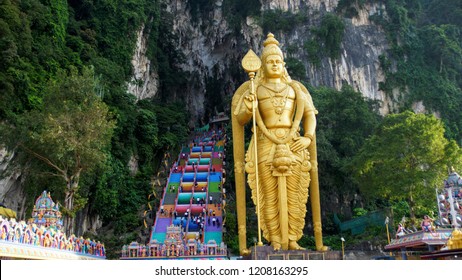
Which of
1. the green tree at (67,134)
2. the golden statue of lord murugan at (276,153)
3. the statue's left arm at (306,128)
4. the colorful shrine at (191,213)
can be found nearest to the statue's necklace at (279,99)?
the golden statue of lord murugan at (276,153)

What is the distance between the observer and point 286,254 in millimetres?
6551

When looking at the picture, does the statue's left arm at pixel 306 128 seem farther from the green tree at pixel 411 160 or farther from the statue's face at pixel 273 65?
the green tree at pixel 411 160

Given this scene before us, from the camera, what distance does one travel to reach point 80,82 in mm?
11477

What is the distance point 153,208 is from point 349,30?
15781mm

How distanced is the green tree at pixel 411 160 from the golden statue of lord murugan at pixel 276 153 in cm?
537

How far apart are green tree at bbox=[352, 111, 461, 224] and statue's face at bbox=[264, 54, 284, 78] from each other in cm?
612

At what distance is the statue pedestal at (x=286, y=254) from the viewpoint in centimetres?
650

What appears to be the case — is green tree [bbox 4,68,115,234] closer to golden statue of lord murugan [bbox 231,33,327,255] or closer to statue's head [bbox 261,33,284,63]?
golden statue of lord murugan [bbox 231,33,327,255]

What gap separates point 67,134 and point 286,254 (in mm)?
6361

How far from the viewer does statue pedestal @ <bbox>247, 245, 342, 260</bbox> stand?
6496mm

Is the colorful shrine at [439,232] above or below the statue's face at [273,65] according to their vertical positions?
below

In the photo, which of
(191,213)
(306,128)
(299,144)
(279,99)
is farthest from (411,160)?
(191,213)

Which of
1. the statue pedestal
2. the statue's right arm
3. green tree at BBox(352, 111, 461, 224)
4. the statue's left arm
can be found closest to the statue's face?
the statue's right arm

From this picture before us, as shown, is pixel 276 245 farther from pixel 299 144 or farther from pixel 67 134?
pixel 67 134
